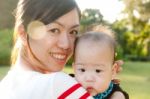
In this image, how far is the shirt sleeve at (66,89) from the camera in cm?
203

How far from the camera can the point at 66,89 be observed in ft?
6.73

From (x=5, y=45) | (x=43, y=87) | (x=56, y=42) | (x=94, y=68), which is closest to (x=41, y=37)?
(x=56, y=42)

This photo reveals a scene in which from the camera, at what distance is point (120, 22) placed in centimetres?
3653

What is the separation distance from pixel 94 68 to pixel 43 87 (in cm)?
47

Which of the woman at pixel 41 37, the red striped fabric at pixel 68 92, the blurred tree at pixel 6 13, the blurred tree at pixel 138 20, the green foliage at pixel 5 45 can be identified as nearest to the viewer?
the red striped fabric at pixel 68 92

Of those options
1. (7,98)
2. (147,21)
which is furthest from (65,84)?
(147,21)

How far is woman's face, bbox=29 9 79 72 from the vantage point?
2459 mm

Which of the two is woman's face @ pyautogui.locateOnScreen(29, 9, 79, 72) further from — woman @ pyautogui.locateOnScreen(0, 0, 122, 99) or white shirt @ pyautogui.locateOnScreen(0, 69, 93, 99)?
white shirt @ pyautogui.locateOnScreen(0, 69, 93, 99)

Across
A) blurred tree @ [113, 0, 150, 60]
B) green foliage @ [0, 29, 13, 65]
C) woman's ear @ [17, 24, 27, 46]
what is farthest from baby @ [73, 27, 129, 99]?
blurred tree @ [113, 0, 150, 60]

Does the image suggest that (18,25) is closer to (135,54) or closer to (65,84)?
(65,84)

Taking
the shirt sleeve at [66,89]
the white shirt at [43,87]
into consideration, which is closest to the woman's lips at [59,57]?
the white shirt at [43,87]

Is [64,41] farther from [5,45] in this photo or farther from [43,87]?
[5,45]

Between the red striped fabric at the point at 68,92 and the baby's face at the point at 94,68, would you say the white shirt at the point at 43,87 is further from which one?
the baby's face at the point at 94,68

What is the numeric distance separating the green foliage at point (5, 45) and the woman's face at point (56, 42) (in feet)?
82.8
